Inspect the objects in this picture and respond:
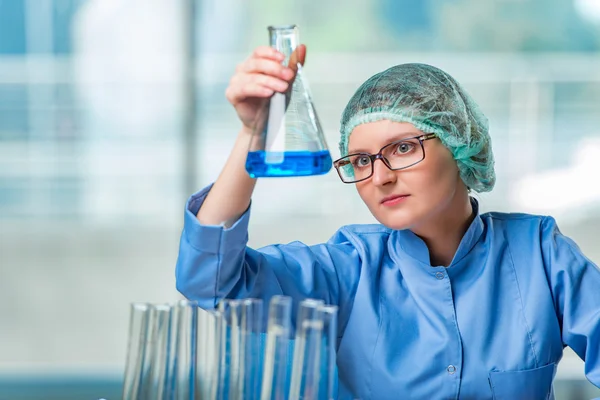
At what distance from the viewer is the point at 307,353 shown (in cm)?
86

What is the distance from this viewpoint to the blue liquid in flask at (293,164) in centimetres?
101

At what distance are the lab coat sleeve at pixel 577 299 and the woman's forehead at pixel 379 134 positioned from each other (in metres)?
0.34

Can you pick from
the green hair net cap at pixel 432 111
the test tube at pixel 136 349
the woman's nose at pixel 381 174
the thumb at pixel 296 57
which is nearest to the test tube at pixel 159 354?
the test tube at pixel 136 349

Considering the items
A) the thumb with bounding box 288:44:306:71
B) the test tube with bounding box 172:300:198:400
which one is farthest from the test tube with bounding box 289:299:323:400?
the thumb with bounding box 288:44:306:71

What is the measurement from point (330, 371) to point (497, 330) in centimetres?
52

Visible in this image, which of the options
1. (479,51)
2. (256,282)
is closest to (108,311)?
(479,51)

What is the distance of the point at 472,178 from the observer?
1400 millimetres

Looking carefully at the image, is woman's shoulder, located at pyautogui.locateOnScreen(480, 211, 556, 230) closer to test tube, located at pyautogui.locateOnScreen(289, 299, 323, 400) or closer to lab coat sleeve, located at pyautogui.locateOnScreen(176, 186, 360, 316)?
lab coat sleeve, located at pyautogui.locateOnScreen(176, 186, 360, 316)

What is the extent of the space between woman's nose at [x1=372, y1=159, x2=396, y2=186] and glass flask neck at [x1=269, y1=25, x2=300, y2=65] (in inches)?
11.2

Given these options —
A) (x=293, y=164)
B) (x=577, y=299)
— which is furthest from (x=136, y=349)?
(x=577, y=299)

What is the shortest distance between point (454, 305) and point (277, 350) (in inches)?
22.6

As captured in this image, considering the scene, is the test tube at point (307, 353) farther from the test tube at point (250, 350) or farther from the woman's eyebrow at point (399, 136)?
the woman's eyebrow at point (399, 136)

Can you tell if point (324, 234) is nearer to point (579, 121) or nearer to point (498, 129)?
point (498, 129)

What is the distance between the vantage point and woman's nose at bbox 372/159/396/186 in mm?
1228
